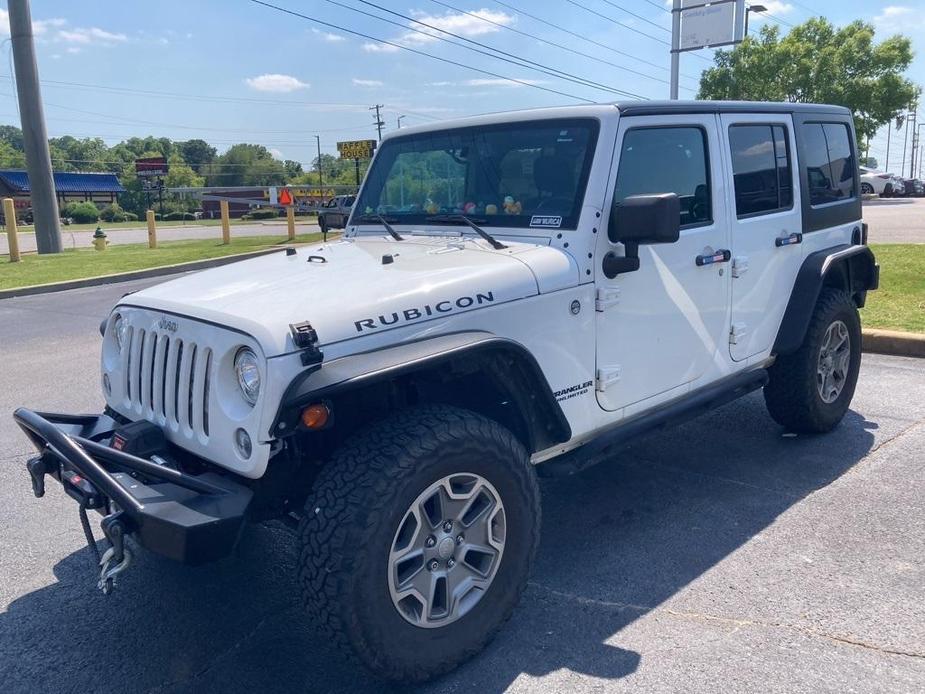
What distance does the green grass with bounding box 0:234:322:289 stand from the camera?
14312 mm

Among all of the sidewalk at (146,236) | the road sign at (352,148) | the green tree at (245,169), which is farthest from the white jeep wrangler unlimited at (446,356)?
the green tree at (245,169)

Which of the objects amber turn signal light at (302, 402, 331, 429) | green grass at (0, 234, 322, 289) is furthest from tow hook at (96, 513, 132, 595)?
green grass at (0, 234, 322, 289)

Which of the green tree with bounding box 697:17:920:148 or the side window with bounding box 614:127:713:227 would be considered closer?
the side window with bounding box 614:127:713:227

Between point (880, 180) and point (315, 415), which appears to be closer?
point (315, 415)

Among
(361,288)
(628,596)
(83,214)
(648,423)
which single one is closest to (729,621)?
(628,596)

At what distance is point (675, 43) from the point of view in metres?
21.2

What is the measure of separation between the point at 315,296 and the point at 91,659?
158 cm

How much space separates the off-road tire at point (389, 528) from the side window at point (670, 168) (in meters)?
1.41

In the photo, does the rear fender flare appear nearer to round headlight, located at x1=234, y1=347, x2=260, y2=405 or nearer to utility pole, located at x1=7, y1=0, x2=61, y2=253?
round headlight, located at x1=234, y1=347, x2=260, y2=405

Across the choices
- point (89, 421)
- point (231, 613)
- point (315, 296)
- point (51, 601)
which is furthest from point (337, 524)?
point (51, 601)

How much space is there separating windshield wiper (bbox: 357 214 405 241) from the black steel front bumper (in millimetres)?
1706

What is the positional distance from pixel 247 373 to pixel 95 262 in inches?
631

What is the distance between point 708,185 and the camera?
13.4 feet

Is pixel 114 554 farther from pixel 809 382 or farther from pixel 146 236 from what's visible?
pixel 146 236
